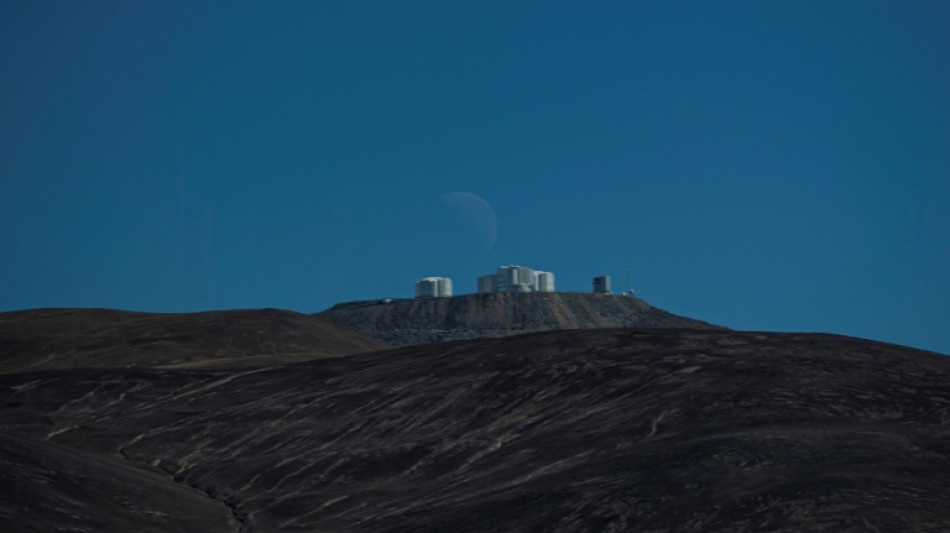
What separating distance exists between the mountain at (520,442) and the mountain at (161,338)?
43913mm

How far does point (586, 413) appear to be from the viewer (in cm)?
5309

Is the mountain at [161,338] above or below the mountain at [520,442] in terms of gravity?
above

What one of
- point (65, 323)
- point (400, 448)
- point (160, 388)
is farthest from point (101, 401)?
point (65, 323)

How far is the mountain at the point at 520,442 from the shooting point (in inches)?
1490

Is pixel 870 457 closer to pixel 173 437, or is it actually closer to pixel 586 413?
pixel 586 413

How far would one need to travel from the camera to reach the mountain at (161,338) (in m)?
123

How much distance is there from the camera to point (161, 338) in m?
130

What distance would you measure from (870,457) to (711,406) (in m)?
9.77

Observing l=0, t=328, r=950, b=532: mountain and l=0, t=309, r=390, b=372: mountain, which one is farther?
l=0, t=309, r=390, b=372: mountain

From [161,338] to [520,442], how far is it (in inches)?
3404

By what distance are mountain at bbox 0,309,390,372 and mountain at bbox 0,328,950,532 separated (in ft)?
144

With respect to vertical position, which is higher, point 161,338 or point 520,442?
point 161,338

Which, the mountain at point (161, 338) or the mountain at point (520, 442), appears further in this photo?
the mountain at point (161, 338)

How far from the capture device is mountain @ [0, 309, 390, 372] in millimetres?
122625
